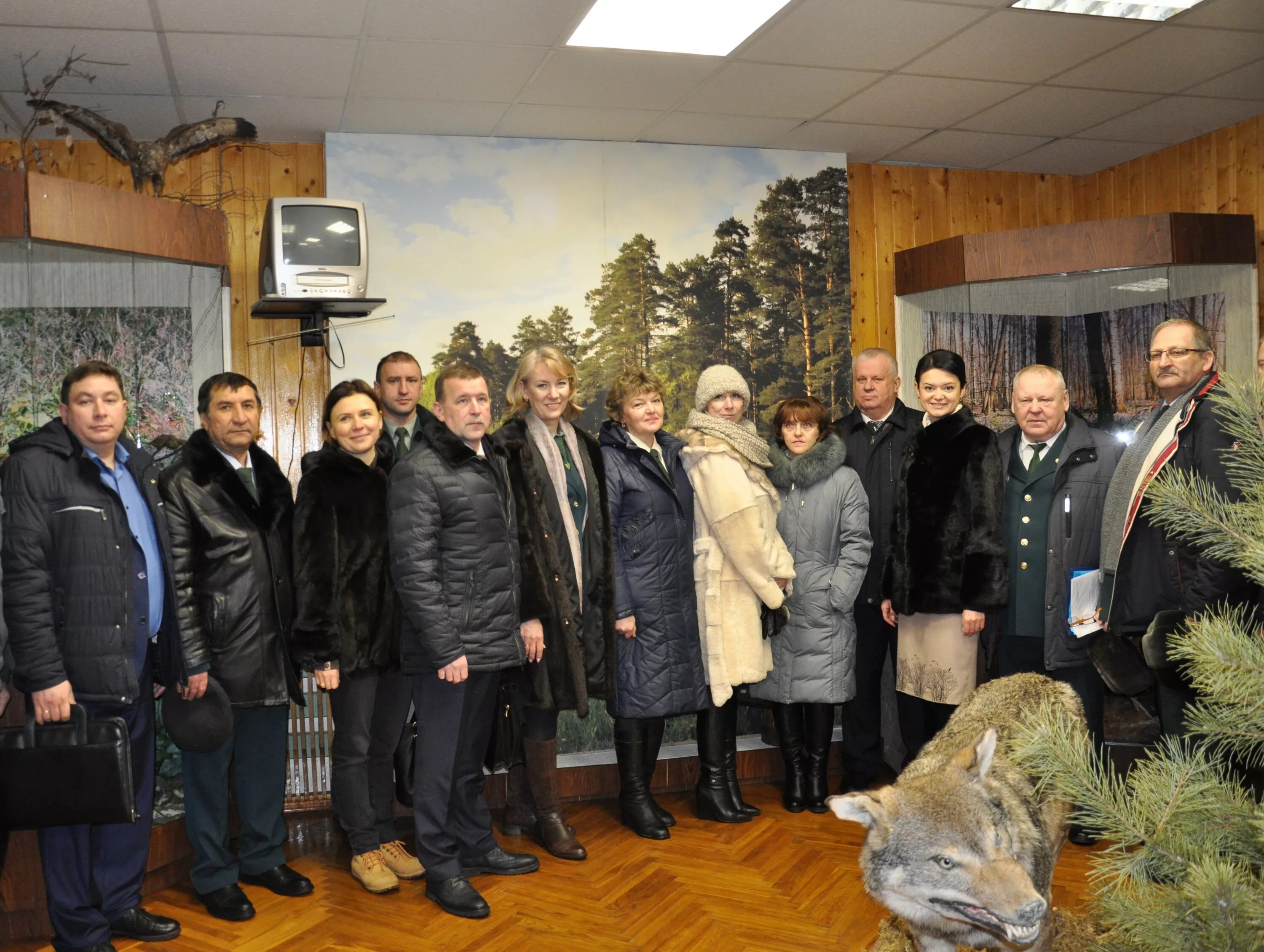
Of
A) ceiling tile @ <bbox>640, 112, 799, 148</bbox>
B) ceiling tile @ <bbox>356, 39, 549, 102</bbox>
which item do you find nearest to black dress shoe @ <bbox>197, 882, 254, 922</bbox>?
ceiling tile @ <bbox>356, 39, 549, 102</bbox>

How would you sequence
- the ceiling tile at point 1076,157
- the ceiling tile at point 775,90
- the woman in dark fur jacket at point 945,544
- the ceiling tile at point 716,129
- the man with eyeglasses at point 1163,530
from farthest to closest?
the ceiling tile at point 1076,157 → the ceiling tile at point 716,129 → the ceiling tile at point 775,90 → the woman in dark fur jacket at point 945,544 → the man with eyeglasses at point 1163,530

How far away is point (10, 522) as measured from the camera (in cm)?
277

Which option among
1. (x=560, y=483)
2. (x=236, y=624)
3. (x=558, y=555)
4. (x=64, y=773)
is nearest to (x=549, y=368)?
(x=560, y=483)

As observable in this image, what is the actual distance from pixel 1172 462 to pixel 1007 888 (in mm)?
1554

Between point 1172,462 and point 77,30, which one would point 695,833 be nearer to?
point 1172,462

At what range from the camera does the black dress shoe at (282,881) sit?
3.32 meters

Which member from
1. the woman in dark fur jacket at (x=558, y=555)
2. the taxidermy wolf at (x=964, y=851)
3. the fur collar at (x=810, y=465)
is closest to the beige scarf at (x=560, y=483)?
the woman in dark fur jacket at (x=558, y=555)

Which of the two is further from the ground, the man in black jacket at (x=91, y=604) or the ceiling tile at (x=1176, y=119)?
the ceiling tile at (x=1176, y=119)

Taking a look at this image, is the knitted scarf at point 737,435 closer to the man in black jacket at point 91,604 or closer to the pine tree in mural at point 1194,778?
the man in black jacket at point 91,604

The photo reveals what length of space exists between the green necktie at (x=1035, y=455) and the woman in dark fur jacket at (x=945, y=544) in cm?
10

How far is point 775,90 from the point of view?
4664mm

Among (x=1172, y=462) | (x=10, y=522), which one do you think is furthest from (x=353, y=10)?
(x=1172, y=462)

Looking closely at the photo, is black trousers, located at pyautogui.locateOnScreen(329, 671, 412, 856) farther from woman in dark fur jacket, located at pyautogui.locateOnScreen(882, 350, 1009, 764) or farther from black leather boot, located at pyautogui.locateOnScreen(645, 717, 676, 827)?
woman in dark fur jacket, located at pyautogui.locateOnScreen(882, 350, 1009, 764)

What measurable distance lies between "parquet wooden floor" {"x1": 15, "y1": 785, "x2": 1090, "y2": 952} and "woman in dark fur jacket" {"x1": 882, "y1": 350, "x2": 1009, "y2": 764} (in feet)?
2.13
